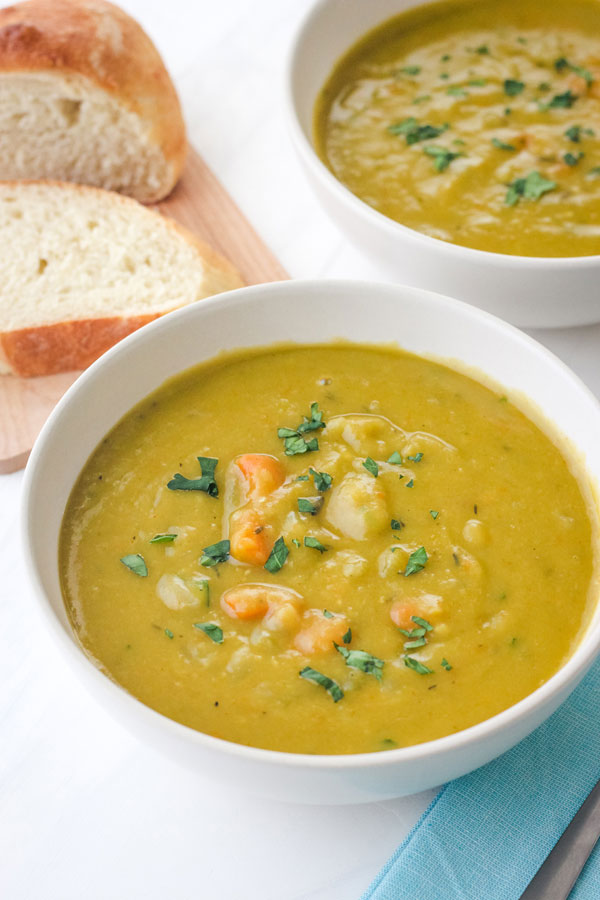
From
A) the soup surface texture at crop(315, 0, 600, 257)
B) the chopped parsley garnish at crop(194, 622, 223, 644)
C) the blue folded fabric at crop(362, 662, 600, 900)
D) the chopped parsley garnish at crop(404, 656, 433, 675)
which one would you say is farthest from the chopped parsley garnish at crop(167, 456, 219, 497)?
the soup surface texture at crop(315, 0, 600, 257)

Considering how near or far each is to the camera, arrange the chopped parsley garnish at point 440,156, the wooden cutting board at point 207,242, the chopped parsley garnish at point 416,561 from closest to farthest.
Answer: the chopped parsley garnish at point 416,561 < the wooden cutting board at point 207,242 < the chopped parsley garnish at point 440,156

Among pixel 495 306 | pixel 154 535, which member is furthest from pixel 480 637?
pixel 495 306

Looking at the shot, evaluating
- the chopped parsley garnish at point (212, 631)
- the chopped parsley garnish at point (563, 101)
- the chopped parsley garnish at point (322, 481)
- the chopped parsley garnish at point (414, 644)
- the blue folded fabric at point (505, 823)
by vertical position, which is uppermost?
the chopped parsley garnish at point (563, 101)

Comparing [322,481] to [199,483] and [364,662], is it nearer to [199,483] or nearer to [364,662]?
[199,483]

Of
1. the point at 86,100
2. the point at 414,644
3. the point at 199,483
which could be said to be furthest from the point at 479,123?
the point at 414,644

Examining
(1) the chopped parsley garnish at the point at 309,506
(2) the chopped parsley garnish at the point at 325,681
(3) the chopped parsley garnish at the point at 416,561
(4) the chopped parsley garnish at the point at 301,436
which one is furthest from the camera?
(4) the chopped parsley garnish at the point at 301,436

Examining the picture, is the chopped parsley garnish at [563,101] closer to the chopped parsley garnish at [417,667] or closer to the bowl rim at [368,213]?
the bowl rim at [368,213]

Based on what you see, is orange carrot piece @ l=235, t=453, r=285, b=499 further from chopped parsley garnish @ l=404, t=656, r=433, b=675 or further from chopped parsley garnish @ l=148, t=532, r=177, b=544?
chopped parsley garnish @ l=404, t=656, r=433, b=675

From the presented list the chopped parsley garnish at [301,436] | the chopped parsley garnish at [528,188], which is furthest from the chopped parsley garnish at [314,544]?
the chopped parsley garnish at [528,188]
